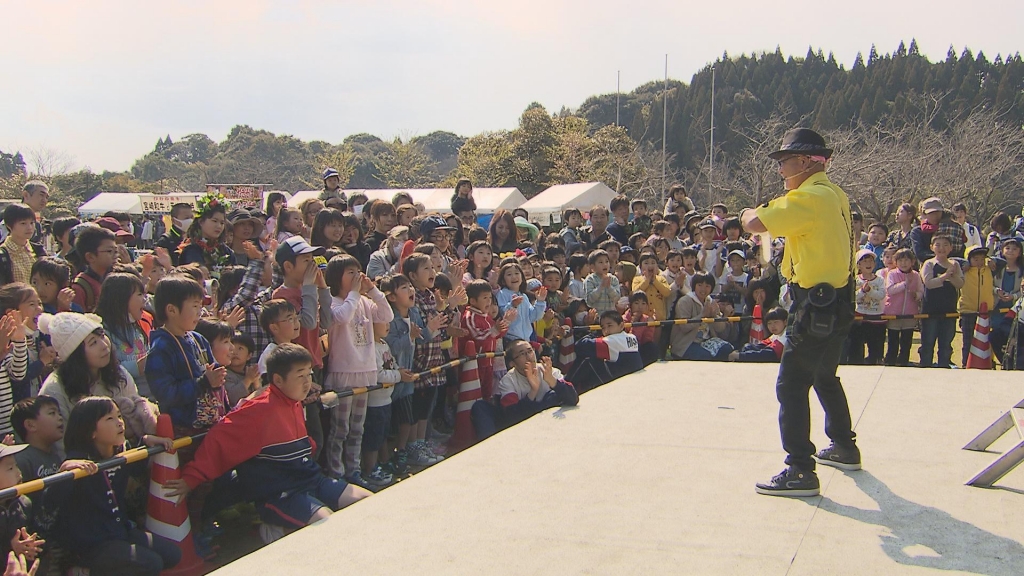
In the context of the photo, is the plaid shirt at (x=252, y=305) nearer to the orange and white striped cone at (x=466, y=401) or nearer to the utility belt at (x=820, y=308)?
the orange and white striped cone at (x=466, y=401)

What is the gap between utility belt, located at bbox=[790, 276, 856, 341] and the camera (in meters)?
3.95

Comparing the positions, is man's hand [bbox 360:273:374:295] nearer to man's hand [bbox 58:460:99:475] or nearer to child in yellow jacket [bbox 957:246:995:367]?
A: man's hand [bbox 58:460:99:475]

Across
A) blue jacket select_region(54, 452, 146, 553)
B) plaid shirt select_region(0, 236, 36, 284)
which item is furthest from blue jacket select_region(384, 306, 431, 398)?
plaid shirt select_region(0, 236, 36, 284)

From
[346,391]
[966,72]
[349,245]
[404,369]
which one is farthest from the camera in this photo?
[966,72]

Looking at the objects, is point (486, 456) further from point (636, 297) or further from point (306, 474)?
point (636, 297)

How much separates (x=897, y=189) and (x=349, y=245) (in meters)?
25.2

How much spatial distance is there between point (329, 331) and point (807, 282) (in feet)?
10.7

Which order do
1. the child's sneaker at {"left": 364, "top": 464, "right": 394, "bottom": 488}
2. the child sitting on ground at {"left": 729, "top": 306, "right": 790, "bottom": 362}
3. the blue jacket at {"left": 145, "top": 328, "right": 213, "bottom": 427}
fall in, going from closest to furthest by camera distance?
1. the blue jacket at {"left": 145, "top": 328, "right": 213, "bottom": 427}
2. the child's sneaker at {"left": 364, "top": 464, "right": 394, "bottom": 488}
3. the child sitting on ground at {"left": 729, "top": 306, "right": 790, "bottom": 362}

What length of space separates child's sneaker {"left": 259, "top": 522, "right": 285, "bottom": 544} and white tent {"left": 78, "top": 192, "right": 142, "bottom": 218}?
28.6m

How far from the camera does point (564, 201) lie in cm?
2289

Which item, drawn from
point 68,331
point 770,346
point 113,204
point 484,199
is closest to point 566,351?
point 770,346

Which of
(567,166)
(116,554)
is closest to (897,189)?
(567,166)

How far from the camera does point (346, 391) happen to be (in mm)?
5473

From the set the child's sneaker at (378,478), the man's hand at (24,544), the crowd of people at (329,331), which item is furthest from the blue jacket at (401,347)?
the man's hand at (24,544)
